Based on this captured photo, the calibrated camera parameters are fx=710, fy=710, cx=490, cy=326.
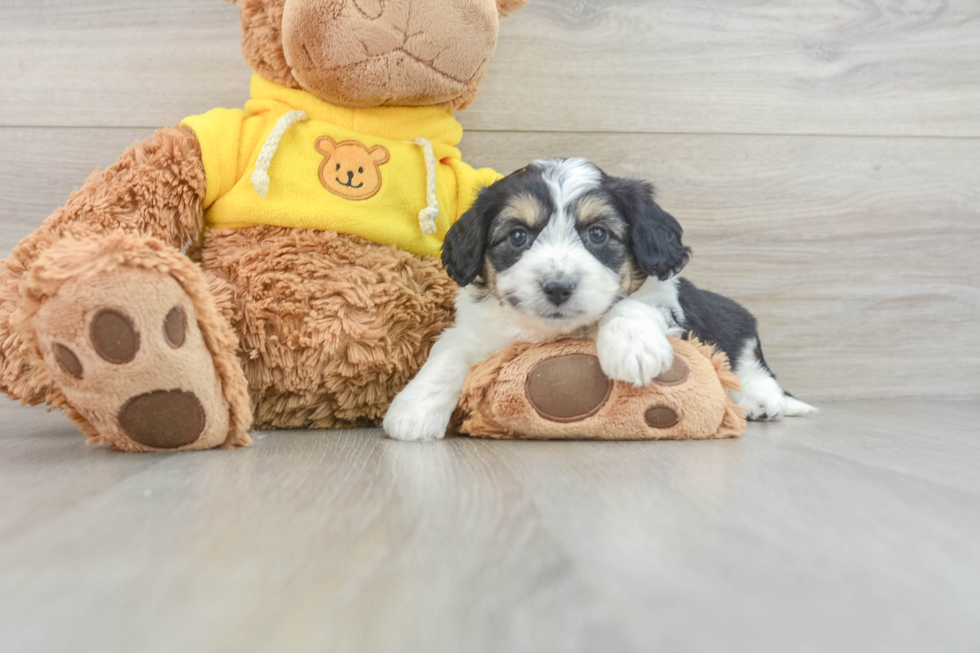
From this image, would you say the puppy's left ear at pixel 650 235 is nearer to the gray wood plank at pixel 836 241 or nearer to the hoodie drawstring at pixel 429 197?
the hoodie drawstring at pixel 429 197

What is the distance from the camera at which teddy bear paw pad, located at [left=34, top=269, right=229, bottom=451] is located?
3.38 ft

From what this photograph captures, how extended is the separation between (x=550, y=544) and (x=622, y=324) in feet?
2.21

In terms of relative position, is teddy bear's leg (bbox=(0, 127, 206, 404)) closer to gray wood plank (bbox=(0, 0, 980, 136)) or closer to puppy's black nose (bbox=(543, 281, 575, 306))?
gray wood plank (bbox=(0, 0, 980, 136))

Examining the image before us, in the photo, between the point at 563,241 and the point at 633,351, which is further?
the point at 563,241

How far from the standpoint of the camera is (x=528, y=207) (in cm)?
145

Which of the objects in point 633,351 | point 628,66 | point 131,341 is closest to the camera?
point 131,341

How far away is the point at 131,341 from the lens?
104cm

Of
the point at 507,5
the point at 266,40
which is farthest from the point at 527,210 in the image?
the point at 266,40

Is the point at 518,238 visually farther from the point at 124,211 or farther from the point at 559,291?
the point at 124,211

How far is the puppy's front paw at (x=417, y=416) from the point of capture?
4.42ft

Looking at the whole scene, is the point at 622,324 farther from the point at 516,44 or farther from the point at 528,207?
the point at 516,44

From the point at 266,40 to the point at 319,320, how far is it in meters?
0.62

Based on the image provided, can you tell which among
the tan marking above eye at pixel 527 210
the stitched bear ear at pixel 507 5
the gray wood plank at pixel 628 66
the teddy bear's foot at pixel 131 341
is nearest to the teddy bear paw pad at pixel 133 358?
the teddy bear's foot at pixel 131 341

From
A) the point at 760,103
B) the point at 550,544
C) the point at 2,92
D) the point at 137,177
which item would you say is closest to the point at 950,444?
the point at 550,544
